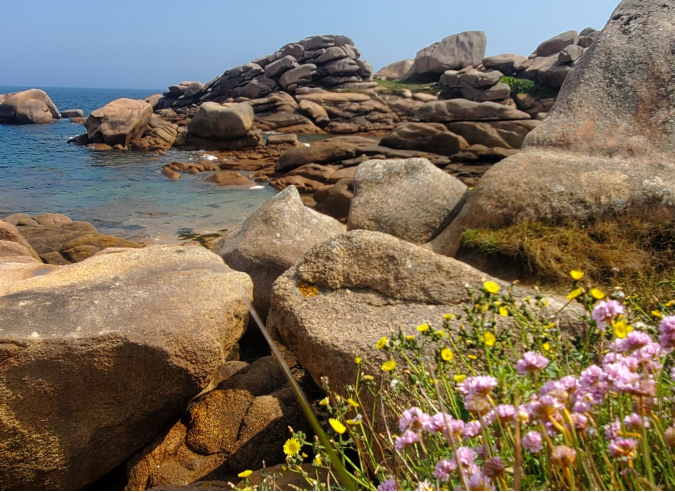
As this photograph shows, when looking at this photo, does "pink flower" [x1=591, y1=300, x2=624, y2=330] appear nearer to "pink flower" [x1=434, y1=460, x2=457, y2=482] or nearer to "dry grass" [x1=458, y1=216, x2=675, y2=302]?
"pink flower" [x1=434, y1=460, x2=457, y2=482]

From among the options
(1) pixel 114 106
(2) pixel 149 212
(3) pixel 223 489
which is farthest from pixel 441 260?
(1) pixel 114 106

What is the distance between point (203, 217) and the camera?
501 inches

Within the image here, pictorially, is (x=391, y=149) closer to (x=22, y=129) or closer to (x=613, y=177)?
(x=613, y=177)

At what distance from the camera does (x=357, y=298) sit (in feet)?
11.9

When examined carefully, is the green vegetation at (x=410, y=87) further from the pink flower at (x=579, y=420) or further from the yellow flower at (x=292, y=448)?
the pink flower at (x=579, y=420)

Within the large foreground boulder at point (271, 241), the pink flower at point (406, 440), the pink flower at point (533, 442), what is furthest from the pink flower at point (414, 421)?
the large foreground boulder at point (271, 241)

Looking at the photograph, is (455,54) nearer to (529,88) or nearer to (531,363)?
(529,88)

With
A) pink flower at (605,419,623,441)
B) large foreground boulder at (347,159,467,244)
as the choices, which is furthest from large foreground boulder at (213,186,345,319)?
pink flower at (605,419,623,441)

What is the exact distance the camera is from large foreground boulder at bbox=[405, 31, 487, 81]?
45062 mm

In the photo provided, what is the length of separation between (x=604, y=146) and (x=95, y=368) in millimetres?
4800

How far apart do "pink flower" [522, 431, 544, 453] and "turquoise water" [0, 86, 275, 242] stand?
412 inches

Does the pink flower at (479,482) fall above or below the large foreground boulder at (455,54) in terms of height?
below

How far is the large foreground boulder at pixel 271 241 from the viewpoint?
5.34 metres

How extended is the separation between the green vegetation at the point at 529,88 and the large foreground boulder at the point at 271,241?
1322 inches
